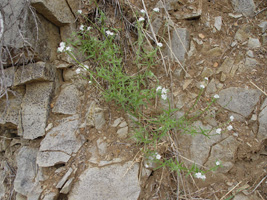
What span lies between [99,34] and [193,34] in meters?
1.44

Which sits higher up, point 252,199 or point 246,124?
point 246,124

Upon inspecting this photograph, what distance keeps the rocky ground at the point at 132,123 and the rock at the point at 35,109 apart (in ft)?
0.05

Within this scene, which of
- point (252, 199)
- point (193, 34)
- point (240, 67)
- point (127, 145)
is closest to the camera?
point (252, 199)

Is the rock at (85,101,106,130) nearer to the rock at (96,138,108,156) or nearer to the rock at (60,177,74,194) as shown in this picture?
the rock at (96,138,108,156)

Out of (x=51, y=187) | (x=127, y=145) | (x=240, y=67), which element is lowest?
(x=51, y=187)

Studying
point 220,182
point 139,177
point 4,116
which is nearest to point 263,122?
point 220,182

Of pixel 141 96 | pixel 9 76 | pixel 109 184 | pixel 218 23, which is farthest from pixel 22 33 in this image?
pixel 218 23

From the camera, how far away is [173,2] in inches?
128

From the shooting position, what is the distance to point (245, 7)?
3133mm

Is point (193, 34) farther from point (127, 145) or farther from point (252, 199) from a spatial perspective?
point (252, 199)

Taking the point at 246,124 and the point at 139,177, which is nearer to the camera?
the point at 139,177

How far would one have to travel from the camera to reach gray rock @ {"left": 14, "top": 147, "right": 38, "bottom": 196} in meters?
2.82

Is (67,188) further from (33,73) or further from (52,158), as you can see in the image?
(33,73)

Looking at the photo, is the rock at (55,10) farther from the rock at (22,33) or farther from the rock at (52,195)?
the rock at (52,195)
